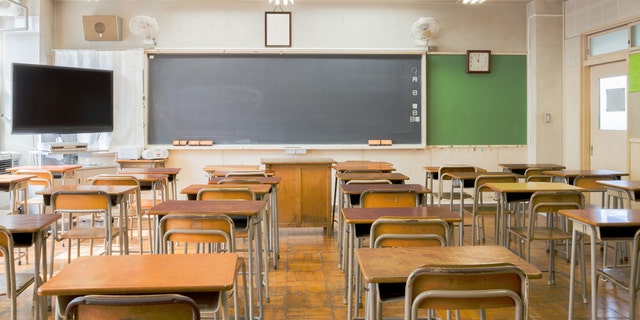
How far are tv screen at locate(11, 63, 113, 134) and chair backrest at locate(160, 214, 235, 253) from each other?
487 centimetres

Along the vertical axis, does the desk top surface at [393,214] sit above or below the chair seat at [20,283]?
above

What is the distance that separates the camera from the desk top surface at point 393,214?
115 inches

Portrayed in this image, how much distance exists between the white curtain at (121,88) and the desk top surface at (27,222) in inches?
198

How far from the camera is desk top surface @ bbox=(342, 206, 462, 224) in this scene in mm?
2930

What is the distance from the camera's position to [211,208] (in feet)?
10.7

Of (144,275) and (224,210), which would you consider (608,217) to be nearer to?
(224,210)

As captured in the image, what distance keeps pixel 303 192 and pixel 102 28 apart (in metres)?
4.01

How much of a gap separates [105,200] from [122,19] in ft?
15.9

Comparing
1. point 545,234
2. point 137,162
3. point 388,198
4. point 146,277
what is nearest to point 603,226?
point 545,234

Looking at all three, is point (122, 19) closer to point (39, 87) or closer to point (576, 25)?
point (39, 87)

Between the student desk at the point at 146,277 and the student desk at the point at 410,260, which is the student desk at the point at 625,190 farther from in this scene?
the student desk at the point at 146,277

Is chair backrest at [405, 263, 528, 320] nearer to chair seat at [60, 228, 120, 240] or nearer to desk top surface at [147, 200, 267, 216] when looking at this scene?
desk top surface at [147, 200, 267, 216]

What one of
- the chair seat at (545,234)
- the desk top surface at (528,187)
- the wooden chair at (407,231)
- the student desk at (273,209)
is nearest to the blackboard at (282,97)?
the student desk at (273,209)

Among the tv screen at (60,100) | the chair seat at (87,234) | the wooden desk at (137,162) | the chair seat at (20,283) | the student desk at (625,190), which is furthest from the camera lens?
the wooden desk at (137,162)
